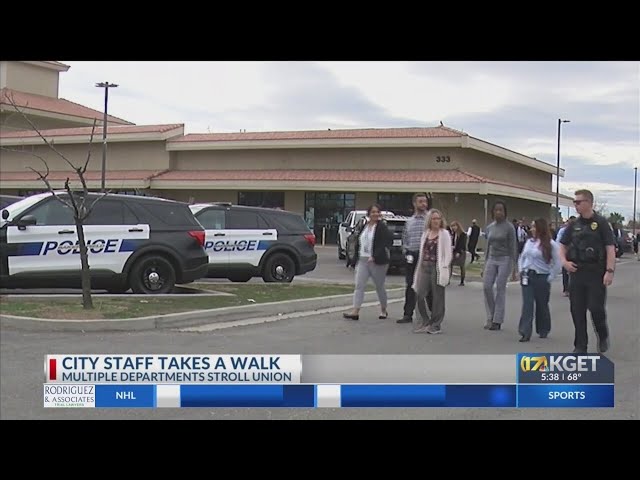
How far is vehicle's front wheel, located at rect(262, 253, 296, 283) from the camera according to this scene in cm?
1240

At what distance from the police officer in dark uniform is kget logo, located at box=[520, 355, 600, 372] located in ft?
5.82

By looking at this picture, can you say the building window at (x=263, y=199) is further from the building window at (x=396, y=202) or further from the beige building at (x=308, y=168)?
the building window at (x=396, y=202)

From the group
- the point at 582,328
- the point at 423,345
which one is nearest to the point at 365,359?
the point at 423,345

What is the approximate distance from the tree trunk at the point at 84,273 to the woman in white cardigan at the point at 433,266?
12.2 ft

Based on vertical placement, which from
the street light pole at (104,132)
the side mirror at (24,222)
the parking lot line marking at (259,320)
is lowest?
the parking lot line marking at (259,320)

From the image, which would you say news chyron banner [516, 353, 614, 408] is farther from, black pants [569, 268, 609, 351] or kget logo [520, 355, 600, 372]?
black pants [569, 268, 609, 351]

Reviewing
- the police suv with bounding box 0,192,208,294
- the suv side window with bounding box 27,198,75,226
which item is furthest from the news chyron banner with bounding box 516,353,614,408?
the suv side window with bounding box 27,198,75,226

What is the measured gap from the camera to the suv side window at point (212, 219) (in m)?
11.9

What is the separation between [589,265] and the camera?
6.06 metres

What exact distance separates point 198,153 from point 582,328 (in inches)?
244

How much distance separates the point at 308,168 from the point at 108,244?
12.1 metres

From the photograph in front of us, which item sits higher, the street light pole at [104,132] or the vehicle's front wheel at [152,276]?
the street light pole at [104,132]

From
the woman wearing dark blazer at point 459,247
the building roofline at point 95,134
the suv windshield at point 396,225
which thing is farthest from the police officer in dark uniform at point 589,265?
the suv windshield at point 396,225

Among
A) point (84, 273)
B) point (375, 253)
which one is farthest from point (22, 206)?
point (375, 253)
